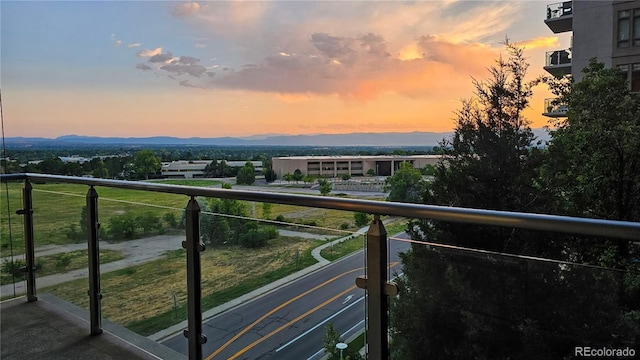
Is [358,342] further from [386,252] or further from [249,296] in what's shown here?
[249,296]

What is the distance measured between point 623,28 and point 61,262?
16.4m

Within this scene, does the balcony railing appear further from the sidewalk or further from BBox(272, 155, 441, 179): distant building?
BBox(272, 155, 441, 179): distant building

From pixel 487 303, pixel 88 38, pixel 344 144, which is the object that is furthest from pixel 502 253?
pixel 344 144

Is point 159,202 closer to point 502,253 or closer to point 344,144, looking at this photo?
point 502,253

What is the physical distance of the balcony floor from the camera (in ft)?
6.91

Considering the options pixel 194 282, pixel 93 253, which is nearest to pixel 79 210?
pixel 93 253

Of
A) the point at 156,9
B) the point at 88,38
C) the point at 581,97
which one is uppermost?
the point at 156,9

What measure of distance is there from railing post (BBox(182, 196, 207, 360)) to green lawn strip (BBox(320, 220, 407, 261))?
677 millimetres

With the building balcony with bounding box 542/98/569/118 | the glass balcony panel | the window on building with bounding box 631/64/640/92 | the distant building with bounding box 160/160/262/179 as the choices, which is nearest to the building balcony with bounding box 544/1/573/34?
the window on building with bounding box 631/64/640/92

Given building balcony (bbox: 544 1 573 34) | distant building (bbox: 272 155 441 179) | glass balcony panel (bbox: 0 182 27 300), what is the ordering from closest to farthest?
glass balcony panel (bbox: 0 182 27 300)
distant building (bbox: 272 155 441 179)
building balcony (bbox: 544 1 573 34)

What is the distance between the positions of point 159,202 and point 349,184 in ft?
25.4

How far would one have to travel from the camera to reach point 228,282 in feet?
6.96

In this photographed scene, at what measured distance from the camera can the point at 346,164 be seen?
35.1 ft

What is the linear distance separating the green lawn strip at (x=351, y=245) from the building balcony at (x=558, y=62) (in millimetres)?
16068
